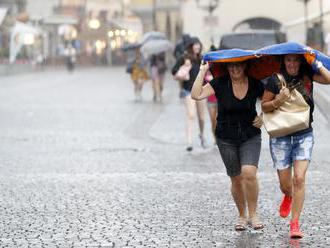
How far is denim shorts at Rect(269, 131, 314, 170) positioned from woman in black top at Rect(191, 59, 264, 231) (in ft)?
0.54

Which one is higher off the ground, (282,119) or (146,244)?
(282,119)

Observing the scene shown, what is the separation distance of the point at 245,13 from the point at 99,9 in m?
45.7

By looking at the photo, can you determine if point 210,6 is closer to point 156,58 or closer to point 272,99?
point 156,58

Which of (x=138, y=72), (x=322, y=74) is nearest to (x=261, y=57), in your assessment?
(x=322, y=74)

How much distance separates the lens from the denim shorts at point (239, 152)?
8484 mm

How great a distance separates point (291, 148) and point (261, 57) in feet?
2.48

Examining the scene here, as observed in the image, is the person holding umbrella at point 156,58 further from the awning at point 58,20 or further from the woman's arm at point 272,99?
the awning at point 58,20

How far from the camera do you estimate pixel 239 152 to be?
8.58 m

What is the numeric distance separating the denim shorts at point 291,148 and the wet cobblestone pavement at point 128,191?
592 millimetres

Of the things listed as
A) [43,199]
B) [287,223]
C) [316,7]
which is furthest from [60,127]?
[316,7]

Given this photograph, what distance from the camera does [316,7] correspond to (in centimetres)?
5572

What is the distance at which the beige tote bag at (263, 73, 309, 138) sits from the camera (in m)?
8.23

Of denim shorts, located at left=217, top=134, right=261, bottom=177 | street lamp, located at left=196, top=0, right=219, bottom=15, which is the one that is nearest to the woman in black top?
denim shorts, located at left=217, top=134, right=261, bottom=177

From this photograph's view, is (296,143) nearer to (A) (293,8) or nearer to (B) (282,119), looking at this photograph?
(B) (282,119)
